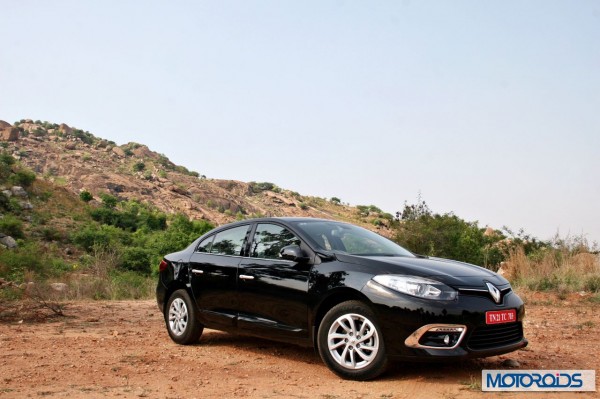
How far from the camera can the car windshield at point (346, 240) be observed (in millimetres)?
6845

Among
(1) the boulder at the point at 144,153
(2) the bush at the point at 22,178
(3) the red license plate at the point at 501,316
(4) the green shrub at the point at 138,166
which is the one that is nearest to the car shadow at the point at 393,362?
(3) the red license plate at the point at 501,316

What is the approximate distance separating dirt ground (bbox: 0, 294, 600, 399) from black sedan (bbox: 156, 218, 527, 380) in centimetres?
33

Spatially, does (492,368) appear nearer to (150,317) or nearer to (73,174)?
(150,317)

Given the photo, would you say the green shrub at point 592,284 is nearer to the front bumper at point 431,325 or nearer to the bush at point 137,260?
the front bumper at point 431,325

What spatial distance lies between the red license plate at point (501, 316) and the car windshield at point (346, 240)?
1.43 meters

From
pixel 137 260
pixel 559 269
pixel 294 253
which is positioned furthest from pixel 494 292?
pixel 137 260

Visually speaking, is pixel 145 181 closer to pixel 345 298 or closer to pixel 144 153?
pixel 144 153

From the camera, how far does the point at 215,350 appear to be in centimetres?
776

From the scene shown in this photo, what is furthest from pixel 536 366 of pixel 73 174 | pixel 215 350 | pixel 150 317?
pixel 73 174

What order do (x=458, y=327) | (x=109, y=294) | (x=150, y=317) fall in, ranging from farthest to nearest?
(x=109, y=294), (x=150, y=317), (x=458, y=327)

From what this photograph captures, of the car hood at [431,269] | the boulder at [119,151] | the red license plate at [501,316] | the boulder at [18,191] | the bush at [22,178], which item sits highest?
the boulder at [119,151]

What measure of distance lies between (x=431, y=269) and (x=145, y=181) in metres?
70.0

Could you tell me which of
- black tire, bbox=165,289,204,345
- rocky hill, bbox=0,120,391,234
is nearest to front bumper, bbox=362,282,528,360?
black tire, bbox=165,289,204,345

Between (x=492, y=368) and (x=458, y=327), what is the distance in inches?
47.1
